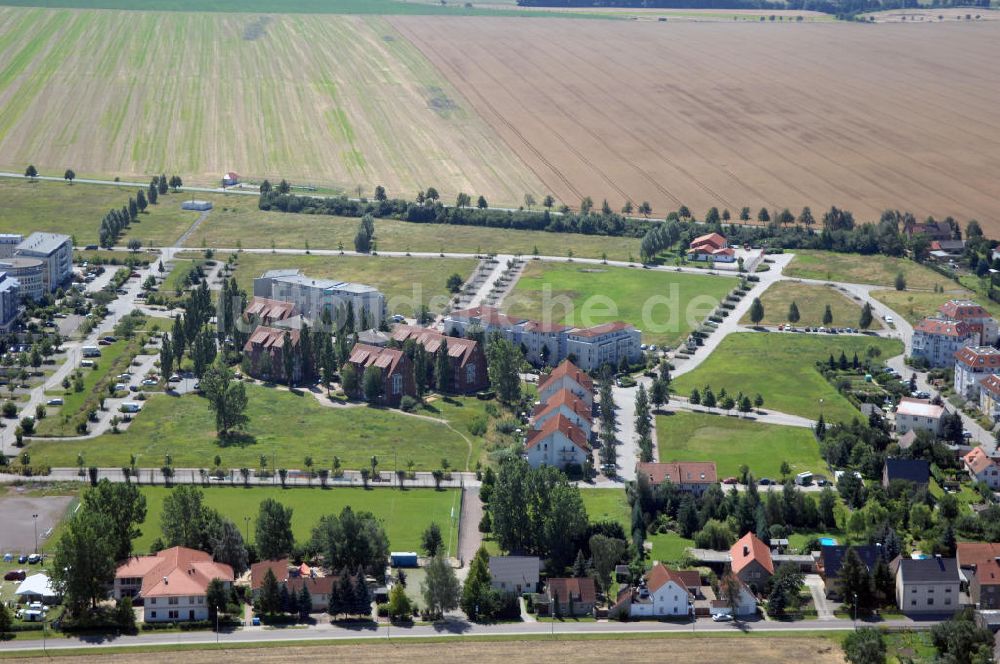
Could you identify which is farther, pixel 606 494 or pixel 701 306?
pixel 701 306

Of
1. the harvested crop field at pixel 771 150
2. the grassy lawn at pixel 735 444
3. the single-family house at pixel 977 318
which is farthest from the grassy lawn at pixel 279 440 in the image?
the harvested crop field at pixel 771 150

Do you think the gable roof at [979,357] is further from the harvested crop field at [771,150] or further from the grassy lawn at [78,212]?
the grassy lawn at [78,212]

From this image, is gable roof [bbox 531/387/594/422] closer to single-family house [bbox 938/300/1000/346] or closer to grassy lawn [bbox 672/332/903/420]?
grassy lawn [bbox 672/332/903/420]

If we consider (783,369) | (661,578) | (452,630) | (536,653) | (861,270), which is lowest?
(536,653)

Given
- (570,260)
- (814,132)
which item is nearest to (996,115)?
(814,132)

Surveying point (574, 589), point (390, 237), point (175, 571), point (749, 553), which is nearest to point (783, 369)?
point (749, 553)

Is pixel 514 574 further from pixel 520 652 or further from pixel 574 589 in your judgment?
pixel 520 652

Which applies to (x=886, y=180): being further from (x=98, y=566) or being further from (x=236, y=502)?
(x=98, y=566)
